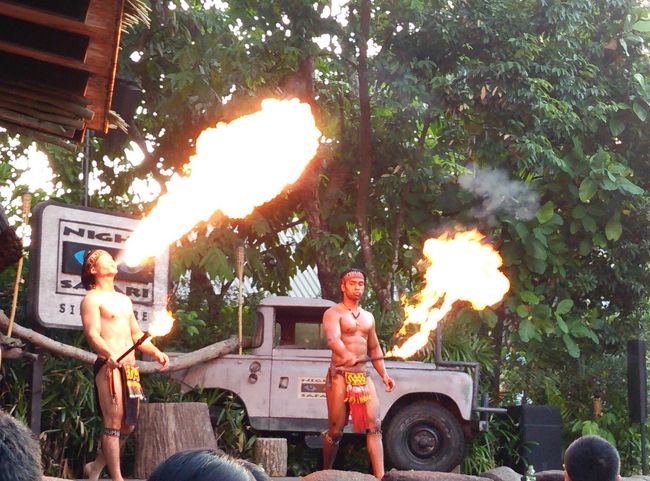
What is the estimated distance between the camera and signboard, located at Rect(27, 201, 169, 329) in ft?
32.1

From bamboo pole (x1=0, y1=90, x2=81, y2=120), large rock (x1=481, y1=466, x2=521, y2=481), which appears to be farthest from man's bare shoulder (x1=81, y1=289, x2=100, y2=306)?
large rock (x1=481, y1=466, x2=521, y2=481)

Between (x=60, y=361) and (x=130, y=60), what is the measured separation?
13.6ft

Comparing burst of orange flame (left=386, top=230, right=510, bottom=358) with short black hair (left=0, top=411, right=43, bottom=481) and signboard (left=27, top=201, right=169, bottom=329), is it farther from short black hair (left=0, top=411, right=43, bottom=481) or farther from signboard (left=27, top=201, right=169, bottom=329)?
short black hair (left=0, top=411, right=43, bottom=481)

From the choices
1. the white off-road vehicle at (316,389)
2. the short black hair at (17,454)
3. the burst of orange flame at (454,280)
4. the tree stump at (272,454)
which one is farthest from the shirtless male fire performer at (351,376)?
the short black hair at (17,454)

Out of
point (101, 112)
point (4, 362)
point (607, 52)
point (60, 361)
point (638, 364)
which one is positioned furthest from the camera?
point (607, 52)

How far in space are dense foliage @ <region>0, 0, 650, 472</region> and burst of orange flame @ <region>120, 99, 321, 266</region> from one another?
1634 mm

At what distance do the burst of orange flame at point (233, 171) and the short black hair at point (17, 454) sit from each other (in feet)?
21.7

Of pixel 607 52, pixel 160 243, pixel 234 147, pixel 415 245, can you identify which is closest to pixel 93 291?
pixel 160 243

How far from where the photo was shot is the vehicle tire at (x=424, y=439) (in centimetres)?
1130

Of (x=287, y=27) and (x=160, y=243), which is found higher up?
(x=287, y=27)

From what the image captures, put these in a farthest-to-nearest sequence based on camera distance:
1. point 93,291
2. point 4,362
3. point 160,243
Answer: point 4,362
point 160,243
point 93,291

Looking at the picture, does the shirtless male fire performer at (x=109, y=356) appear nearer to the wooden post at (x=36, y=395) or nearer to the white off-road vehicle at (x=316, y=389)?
the wooden post at (x=36, y=395)

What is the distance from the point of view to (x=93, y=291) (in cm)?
805

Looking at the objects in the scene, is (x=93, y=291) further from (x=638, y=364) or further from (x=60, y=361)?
(x=638, y=364)
